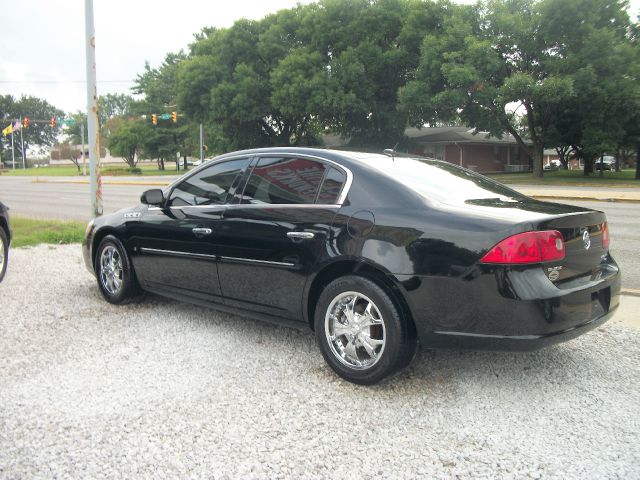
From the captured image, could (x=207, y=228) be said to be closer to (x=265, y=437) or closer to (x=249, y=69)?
(x=265, y=437)

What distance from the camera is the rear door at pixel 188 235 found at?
469cm

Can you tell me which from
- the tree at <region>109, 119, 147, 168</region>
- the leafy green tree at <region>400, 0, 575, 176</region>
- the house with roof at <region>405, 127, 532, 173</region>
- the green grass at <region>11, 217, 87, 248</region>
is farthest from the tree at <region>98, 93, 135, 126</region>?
the green grass at <region>11, 217, 87, 248</region>

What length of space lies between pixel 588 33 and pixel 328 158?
33289mm

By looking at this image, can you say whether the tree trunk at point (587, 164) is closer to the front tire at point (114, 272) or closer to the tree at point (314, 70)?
the tree at point (314, 70)

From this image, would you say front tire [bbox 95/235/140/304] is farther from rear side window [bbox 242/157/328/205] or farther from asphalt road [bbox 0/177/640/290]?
asphalt road [bbox 0/177/640/290]

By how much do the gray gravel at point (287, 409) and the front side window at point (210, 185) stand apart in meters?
1.11

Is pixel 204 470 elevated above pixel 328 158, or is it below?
below

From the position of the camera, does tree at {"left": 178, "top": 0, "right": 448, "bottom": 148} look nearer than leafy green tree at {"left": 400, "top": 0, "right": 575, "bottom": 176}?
No

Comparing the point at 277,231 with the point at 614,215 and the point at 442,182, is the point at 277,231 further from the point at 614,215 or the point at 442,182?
the point at 614,215

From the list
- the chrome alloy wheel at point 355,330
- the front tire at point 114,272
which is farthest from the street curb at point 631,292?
the front tire at point 114,272

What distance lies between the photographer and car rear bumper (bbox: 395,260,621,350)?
3221 mm

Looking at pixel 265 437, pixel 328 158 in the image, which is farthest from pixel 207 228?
pixel 265 437

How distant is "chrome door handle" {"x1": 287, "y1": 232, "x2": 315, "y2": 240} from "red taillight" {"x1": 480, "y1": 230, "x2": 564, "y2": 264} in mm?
1200

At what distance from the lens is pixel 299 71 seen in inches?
1479
